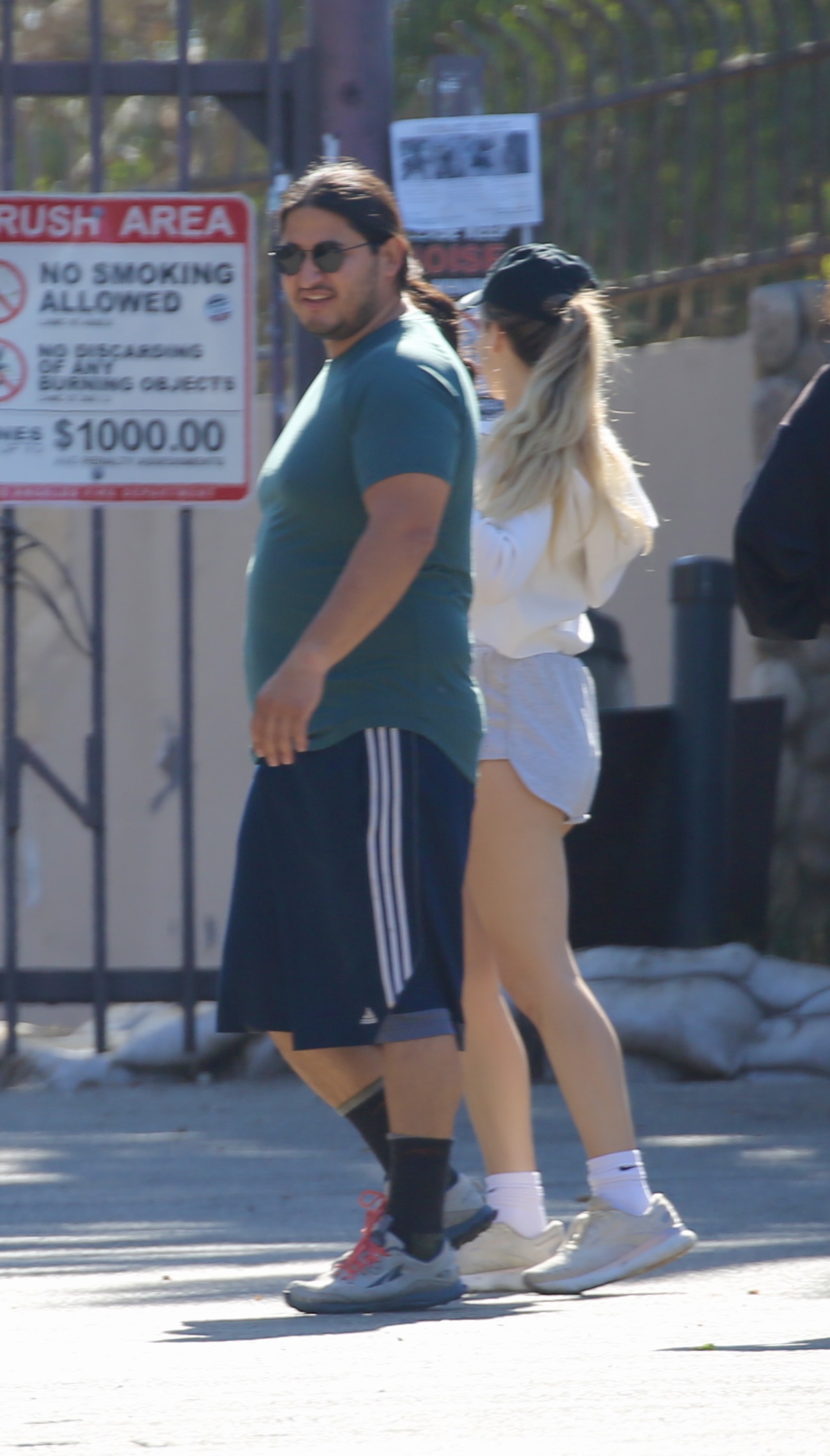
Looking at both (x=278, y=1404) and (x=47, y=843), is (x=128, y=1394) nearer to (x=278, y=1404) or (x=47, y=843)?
(x=278, y=1404)

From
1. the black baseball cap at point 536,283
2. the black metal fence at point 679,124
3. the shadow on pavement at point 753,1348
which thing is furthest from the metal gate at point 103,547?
the shadow on pavement at point 753,1348

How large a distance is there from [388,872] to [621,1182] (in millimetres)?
686

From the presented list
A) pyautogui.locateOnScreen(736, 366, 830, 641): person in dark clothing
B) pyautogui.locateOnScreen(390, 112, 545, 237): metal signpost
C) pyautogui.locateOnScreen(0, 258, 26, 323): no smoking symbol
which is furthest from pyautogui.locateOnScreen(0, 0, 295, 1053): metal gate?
pyautogui.locateOnScreen(736, 366, 830, 641): person in dark clothing

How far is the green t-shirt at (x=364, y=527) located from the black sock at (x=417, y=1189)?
53 cm

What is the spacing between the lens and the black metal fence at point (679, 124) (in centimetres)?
634

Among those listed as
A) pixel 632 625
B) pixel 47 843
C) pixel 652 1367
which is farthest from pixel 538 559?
pixel 47 843

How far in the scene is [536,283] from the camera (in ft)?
11.5

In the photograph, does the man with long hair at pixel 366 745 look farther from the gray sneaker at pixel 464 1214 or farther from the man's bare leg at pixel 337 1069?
the gray sneaker at pixel 464 1214

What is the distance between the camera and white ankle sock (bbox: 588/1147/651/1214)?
3.36 meters

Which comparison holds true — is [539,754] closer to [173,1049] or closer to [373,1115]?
[373,1115]

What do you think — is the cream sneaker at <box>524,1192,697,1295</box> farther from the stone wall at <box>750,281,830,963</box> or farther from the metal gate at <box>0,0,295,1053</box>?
the stone wall at <box>750,281,830,963</box>

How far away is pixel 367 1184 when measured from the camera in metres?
4.27

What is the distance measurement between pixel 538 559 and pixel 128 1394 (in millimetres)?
1463

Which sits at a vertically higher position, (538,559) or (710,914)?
(538,559)
